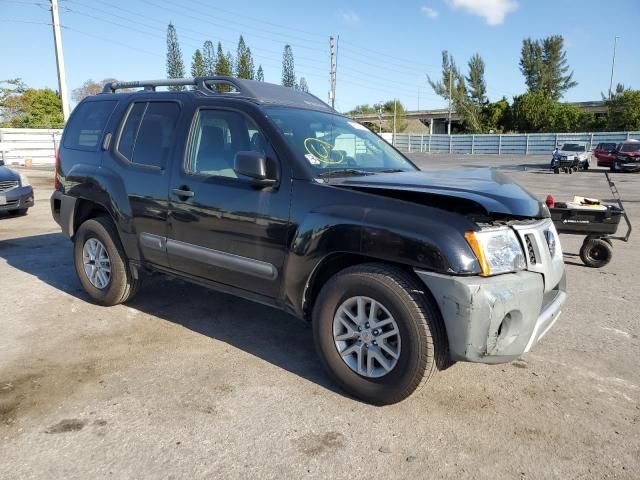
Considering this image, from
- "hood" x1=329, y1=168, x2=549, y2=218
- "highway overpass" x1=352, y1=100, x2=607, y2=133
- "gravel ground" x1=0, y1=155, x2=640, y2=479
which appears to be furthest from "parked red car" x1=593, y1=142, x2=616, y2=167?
"highway overpass" x1=352, y1=100, x2=607, y2=133

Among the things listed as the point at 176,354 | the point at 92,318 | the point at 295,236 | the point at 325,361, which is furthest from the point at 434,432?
the point at 92,318

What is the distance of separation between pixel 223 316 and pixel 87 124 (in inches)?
90.4

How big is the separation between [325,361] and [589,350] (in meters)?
2.11

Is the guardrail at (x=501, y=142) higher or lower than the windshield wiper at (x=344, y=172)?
higher

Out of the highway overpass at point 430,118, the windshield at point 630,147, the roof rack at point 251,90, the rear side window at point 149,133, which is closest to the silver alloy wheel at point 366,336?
the roof rack at point 251,90

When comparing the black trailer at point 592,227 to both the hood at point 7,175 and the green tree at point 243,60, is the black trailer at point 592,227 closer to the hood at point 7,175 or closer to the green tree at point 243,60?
the hood at point 7,175

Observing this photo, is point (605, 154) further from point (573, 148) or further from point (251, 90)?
point (251, 90)

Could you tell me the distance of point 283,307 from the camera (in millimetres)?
3451

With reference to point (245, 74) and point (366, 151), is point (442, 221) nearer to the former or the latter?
point (366, 151)

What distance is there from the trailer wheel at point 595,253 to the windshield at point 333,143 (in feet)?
11.6

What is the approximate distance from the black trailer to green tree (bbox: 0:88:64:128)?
118ft

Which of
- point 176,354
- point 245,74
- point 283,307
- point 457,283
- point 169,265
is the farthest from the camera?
point 245,74

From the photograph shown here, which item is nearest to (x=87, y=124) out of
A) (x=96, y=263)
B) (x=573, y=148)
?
(x=96, y=263)

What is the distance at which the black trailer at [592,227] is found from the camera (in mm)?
6469
